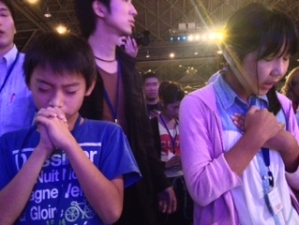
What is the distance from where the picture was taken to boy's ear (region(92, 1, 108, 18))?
5.32ft

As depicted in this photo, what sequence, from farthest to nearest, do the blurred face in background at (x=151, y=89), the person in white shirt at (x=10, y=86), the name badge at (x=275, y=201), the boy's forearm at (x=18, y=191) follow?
the blurred face in background at (x=151, y=89)
the person in white shirt at (x=10, y=86)
the name badge at (x=275, y=201)
the boy's forearm at (x=18, y=191)

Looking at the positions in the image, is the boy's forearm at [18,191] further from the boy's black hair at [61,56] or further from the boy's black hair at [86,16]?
the boy's black hair at [86,16]

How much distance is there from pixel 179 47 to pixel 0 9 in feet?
52.4

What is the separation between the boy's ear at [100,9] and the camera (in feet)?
5.32

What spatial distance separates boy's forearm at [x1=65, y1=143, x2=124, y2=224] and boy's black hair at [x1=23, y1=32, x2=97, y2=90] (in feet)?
0.84

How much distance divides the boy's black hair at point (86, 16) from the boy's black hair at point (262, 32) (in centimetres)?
61

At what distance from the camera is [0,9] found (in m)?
1.62

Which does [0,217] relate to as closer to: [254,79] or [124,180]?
[124,180]

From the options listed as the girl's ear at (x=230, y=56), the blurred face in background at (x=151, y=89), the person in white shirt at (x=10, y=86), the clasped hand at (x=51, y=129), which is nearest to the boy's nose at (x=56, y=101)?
the clasped hand at (x=51, y=129)

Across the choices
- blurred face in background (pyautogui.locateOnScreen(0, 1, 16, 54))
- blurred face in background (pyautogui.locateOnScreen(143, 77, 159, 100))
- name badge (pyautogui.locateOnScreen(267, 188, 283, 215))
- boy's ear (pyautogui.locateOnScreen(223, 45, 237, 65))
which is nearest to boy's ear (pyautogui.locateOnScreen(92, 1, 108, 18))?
blurred face in background (pyautogui.locateOnScreen(0, 1, 16, 54))

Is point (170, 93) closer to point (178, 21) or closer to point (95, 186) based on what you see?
point (95, 186)

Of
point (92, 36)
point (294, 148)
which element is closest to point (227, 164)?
point (294, 148)

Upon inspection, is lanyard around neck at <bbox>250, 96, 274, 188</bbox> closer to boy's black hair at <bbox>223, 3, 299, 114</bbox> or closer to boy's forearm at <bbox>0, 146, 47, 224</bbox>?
boy's black hair at <bbox>223, 3, 299, 114</bbox>

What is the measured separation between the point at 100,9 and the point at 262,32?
71 centimetres
